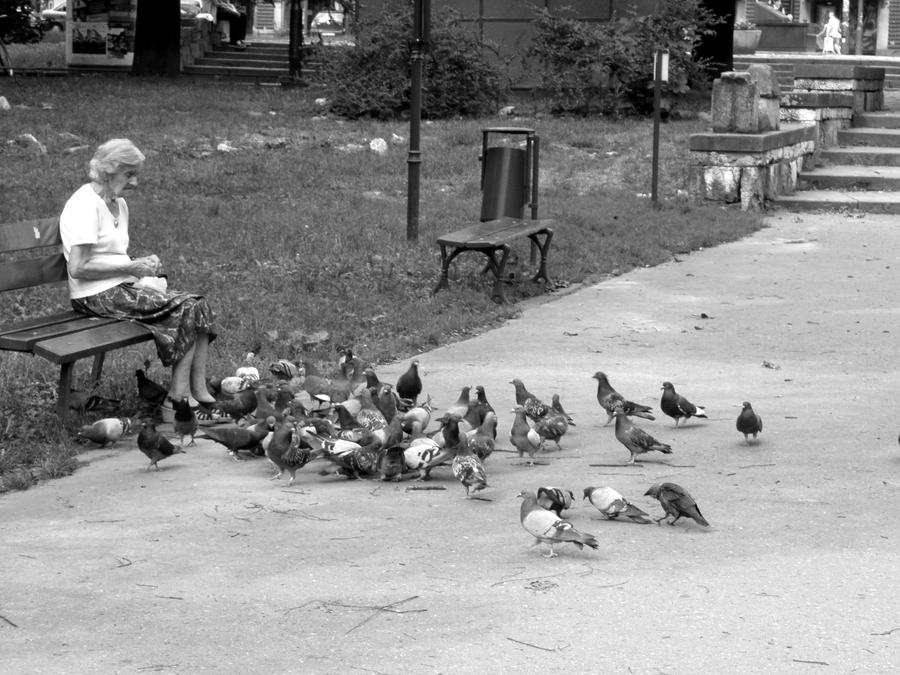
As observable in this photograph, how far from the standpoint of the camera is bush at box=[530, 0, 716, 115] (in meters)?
24.1

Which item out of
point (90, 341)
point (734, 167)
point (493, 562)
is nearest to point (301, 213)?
point (734, 167)

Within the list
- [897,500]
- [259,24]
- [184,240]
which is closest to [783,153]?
[184,240]

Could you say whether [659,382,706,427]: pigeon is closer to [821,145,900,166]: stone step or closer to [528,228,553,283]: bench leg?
[528,228,553,283]: bench leg

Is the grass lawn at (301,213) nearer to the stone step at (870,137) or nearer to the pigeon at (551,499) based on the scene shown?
the stone step at (870,137)

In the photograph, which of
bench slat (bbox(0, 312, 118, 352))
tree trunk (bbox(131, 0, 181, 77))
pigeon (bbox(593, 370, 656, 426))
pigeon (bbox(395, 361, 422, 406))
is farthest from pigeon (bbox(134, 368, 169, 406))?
tree trunk (bbox(131, 0, 181, 77))

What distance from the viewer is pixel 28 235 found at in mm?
8336

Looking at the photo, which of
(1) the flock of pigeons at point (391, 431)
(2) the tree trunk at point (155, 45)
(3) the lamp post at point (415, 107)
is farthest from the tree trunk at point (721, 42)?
(1) the flock of pigeons at point (391, 431)

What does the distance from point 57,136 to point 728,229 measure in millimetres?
10150

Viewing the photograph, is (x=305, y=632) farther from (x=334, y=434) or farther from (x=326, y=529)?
(x=334, y=434)

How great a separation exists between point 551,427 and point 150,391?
7.88 feet

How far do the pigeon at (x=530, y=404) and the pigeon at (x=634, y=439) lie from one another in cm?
55

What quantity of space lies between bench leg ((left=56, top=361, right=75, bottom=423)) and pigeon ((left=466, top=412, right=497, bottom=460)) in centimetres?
222

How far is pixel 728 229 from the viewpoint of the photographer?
16562 millimetres

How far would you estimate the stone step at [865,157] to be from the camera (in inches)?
832
